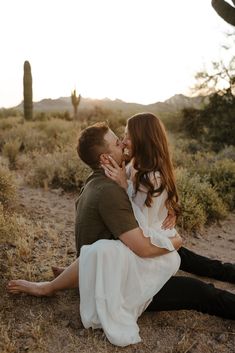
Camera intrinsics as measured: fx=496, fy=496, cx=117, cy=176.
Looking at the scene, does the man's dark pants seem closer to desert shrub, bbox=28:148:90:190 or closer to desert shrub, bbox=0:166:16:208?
desert shrub, bbox=0:166:16:208

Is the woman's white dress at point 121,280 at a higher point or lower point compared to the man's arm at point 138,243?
lower

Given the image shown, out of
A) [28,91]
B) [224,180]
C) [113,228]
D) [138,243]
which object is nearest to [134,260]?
[138,243]

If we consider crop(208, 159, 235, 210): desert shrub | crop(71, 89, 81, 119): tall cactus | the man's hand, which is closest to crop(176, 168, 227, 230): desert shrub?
crop(208, 159, 235, 210): desert shrub

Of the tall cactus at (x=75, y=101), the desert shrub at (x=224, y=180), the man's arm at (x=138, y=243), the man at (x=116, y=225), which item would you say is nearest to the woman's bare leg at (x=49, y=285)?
the man at (x=116, y=225)

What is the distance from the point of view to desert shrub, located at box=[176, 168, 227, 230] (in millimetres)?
6430

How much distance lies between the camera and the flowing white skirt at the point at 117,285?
3396mm

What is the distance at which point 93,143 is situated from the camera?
356cm

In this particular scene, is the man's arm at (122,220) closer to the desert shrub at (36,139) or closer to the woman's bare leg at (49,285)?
the woman's bare leg at (49,285)

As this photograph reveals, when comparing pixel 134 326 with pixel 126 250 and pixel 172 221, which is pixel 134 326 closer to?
pixel 126 250

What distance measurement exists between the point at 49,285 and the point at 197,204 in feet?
11.4

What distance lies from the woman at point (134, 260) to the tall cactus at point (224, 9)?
9.86 metres

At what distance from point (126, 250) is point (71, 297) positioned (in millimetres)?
946

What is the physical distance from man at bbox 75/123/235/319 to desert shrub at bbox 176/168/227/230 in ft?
8.57

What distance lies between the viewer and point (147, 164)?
3.66 metres
